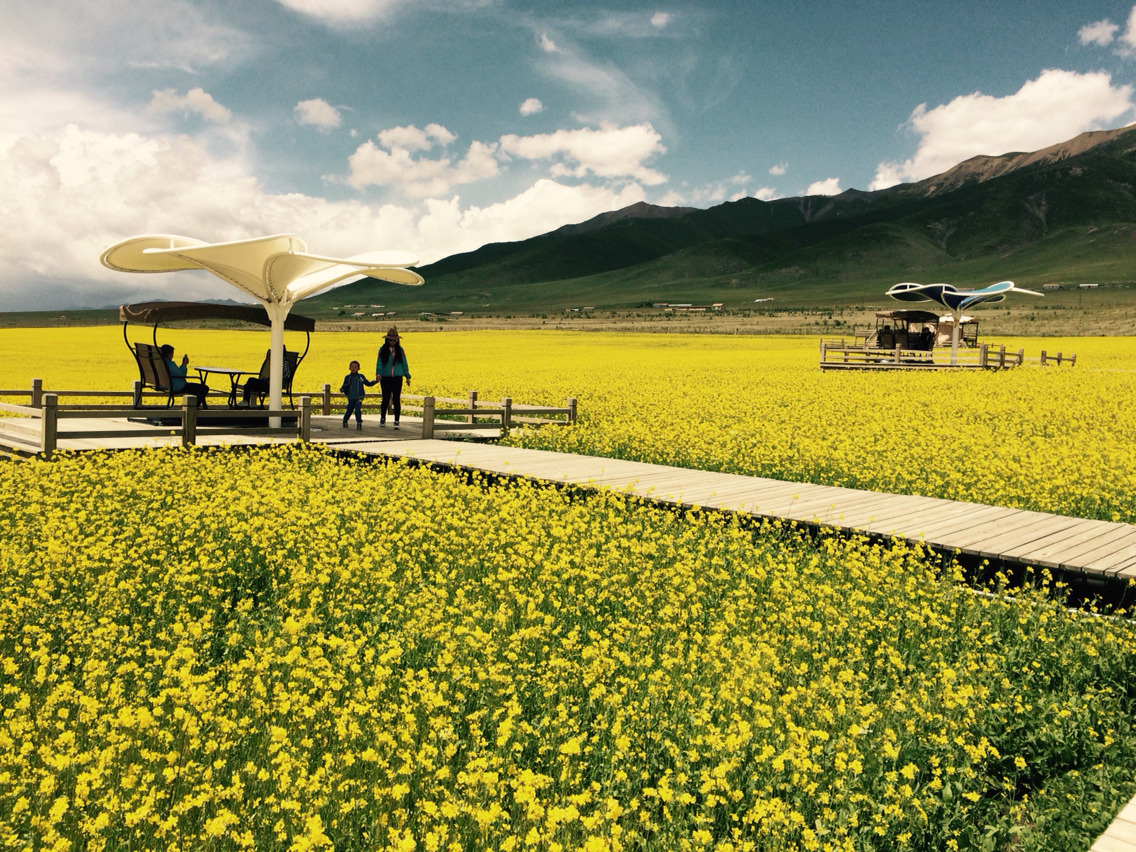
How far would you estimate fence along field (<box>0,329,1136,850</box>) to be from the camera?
3980 millimetres

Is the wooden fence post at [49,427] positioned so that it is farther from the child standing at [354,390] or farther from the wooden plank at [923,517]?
the wooden plank at [923,517]

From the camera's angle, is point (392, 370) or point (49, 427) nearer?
point (49, 427)

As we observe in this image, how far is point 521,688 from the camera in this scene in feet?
17.9

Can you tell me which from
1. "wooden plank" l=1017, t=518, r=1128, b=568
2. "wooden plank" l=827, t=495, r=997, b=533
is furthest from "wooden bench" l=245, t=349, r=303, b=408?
"wooden plank" l=1017, t=518, r=1128, b=568

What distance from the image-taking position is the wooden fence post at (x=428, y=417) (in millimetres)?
15961

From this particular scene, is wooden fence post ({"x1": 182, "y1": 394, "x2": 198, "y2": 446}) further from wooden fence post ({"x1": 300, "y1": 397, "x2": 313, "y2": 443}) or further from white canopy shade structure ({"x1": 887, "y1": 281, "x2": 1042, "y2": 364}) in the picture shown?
white canopy shade structure ({"x1": 887, "y1": 281, "x2": 1042, "y2": 364})

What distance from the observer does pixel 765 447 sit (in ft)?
49.7

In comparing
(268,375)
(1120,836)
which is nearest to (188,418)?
(268,375)

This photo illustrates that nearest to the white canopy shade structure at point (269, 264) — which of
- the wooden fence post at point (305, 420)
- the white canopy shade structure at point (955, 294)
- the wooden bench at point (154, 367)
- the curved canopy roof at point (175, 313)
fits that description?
the curved canopy roof at point (175, 313)

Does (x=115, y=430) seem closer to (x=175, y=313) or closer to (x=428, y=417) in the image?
(x=175, y=313)

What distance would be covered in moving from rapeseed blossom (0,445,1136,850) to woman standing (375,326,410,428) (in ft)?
24.3

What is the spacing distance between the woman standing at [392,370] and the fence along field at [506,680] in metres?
5.86

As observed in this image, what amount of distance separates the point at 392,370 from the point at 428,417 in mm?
1808

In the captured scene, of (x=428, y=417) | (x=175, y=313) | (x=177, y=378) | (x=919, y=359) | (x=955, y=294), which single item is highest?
(x=955, y=294)
